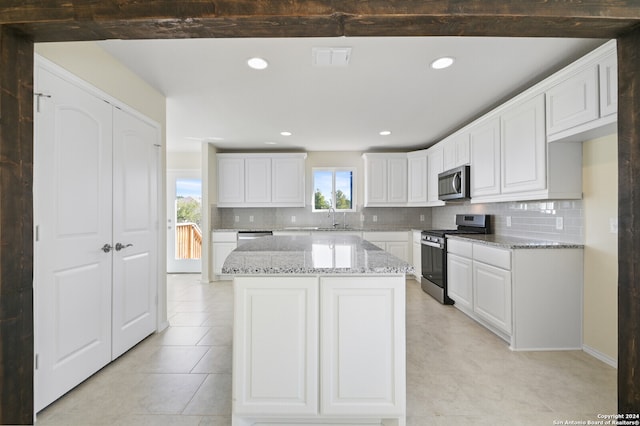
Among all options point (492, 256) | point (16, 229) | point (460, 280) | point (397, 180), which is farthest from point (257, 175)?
point (16, 229)

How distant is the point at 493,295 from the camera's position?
2.88 metres

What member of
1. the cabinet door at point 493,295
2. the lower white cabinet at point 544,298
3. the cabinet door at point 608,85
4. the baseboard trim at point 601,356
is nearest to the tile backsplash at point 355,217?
the cabinet door at point 493,295

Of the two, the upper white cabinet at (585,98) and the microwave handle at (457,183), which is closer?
the upper white cabinet at (585,98)

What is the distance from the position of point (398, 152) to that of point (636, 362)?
482 centimetres

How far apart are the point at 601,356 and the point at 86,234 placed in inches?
158

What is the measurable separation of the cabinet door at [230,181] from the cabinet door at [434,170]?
3.31m

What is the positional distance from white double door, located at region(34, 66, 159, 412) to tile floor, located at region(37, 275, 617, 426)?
22 cm

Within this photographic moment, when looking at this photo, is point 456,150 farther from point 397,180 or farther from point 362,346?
point 362,346

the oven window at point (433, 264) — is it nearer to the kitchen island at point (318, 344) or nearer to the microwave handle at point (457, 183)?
the microwave handle at point (457, 183)

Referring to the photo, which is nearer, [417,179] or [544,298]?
[544,298]

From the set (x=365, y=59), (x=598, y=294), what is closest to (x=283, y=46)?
(x=365, y=59)

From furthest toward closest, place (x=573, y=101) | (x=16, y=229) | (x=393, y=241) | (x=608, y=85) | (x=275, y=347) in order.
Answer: (x=393, y=241) → (x=573, y=101) → (x=608, y=85) → (x=275, y=347) → (x=16, y=229)

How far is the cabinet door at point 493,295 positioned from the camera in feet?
8.80

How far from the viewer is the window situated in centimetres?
590
